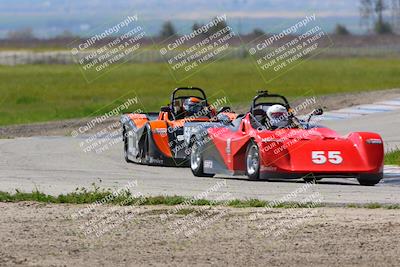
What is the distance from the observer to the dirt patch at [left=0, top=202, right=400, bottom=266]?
1221 centimetres

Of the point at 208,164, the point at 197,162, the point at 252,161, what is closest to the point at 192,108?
the point at 197,162

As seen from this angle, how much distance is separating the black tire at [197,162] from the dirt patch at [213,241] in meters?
6.28

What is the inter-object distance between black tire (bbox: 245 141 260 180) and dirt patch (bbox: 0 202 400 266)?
476 centimetres

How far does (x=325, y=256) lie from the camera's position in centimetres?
1237

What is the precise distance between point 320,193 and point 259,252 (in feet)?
17.9

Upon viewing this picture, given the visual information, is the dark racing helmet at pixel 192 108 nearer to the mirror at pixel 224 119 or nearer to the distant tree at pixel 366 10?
the mirror at pixel 224 119

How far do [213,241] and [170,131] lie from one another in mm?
11125

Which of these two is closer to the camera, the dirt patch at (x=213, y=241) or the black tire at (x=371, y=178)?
the dirt patch at (x=213, y=241)

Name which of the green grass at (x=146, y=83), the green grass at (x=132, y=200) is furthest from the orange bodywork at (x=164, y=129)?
the green grass at (x=146, y=83)

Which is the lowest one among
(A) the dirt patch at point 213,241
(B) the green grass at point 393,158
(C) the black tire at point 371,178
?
(B) the green grass at point 393,158

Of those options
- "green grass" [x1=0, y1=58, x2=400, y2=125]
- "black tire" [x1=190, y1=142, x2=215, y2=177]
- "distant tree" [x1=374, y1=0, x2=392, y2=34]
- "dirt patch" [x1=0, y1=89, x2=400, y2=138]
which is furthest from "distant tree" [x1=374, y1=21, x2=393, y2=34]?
"black tire" [x1=190, y1=142, x2=215, y2=177]

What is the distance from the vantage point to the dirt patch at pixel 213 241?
1221 cm

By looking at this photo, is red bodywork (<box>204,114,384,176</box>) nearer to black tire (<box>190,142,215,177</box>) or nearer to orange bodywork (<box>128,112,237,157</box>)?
black tire (<box>190,142,215,177</box>)

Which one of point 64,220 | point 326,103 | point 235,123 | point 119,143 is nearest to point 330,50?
point 326,103
